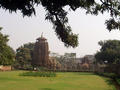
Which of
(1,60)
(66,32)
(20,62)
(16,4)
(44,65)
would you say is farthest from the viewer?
(20,62)

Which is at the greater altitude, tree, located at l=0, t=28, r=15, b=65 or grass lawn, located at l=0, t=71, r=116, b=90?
tree, located at l=0, t=28, r=15, b=65

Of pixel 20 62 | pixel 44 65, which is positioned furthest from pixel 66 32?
pixel 20 62

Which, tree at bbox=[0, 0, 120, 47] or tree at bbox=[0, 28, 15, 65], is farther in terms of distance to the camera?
tree at bbox=[0, 28, 15, 65]

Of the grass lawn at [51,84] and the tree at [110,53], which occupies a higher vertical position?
the tree at [110,53]

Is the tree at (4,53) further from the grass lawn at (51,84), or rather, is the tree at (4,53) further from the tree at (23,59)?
the tree at (23,59)

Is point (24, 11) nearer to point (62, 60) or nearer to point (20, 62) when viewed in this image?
point (20, 62)

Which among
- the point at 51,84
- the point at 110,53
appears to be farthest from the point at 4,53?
the point at 110,53

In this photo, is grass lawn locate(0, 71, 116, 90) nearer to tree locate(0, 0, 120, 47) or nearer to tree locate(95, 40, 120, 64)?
tree locate(0, 0, 120, 47)

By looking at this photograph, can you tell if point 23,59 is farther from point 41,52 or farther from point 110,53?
point 110,53

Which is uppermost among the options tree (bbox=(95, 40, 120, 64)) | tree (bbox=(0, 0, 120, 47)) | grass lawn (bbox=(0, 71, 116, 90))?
tree (bbox=(95, 40, 120, 64))

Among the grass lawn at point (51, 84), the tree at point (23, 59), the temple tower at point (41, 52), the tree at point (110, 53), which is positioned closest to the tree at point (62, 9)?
the grass lawn at point (51, 84)

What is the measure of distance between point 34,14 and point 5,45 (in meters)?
36.5

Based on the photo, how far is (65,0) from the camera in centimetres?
680

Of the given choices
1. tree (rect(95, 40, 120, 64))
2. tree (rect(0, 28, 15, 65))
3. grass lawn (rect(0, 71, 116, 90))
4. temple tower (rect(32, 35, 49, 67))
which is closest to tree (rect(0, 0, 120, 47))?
grass lawn (rect(0, 71, 116, 90))
